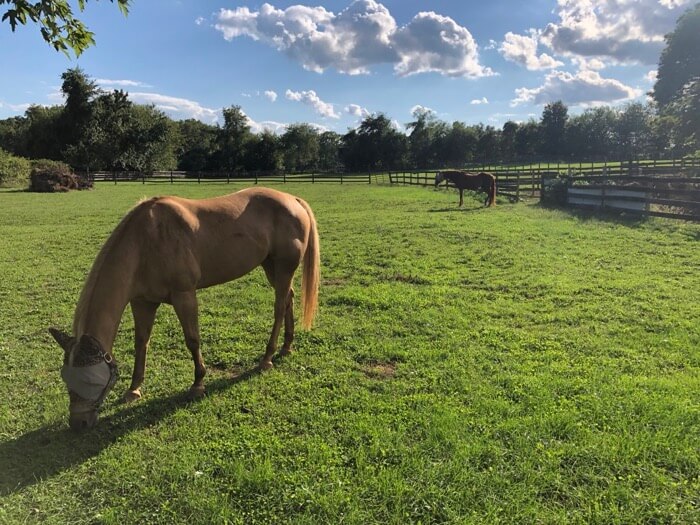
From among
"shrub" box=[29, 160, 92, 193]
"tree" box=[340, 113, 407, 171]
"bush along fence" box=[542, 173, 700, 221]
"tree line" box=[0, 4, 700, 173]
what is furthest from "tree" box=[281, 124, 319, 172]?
"bush along fence" box=[542, 173, 700, 221]

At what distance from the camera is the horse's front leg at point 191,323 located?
362 cm

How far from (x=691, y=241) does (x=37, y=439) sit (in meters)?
11.6

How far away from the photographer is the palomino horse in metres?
2.99

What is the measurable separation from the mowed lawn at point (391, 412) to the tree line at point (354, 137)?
37568mm

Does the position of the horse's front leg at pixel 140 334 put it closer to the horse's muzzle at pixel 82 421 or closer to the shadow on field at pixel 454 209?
the horse's muzzle at pixel 82 421

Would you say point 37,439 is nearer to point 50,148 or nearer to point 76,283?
point 76,283

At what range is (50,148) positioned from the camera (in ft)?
179

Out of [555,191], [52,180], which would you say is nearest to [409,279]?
[555,191]

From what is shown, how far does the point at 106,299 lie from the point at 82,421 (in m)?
0.85

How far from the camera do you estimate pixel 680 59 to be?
37.5 metres

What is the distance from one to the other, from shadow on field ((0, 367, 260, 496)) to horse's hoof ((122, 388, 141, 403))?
75 mm

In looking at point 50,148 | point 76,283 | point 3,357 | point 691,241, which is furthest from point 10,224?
point 50,148

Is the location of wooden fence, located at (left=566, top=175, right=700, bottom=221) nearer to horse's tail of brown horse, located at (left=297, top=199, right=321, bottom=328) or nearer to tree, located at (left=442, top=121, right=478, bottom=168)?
horse's tail of brown horse, located at (left=297, top=199, right=321, bottom=328)

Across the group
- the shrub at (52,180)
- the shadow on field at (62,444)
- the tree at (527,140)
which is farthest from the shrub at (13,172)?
the tree at (527,140)
